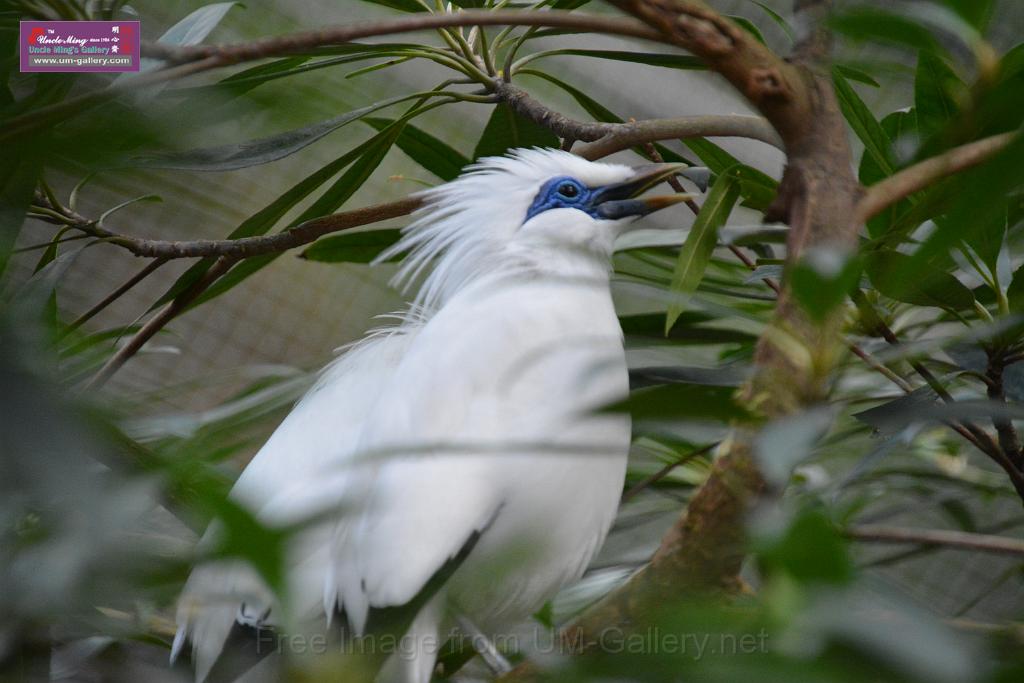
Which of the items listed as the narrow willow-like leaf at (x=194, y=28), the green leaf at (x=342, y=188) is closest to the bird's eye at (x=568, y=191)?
the green leaf at (x=342, y=188)

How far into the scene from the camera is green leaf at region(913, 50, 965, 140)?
39.7 inches

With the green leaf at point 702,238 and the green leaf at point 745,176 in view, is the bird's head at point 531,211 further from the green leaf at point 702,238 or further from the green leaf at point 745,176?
the green leaf at point 702,238

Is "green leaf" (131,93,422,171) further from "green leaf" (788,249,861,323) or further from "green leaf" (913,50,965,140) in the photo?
"green leaf" (788,249,861,323)

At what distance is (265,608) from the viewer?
0.97 m

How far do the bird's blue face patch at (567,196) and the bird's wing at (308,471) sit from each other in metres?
0.26

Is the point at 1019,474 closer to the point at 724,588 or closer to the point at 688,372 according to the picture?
the point at 688,372

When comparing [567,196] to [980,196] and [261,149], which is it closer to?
[261,149]

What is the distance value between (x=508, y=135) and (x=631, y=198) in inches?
8.6

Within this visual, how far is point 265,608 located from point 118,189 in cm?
66

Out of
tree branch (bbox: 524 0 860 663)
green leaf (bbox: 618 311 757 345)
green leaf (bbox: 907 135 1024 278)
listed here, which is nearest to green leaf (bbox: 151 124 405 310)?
green leaf (bbox: 618 311 757 345)

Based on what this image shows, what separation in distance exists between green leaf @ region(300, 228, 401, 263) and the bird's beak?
12.1 inches

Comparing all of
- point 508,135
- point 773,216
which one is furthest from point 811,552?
point 508,135

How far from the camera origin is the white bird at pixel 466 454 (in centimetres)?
98

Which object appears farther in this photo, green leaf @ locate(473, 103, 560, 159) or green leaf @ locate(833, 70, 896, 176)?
green leaf @ locate(473, 103, 560, 159)
